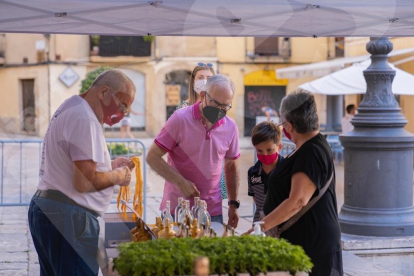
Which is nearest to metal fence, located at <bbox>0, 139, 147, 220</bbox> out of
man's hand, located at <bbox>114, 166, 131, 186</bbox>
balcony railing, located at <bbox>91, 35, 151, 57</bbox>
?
man's hand, located at <bbox>114, 166, 131, 186</bbox>

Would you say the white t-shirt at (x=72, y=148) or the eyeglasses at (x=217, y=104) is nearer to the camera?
the white t-shirt at (x=72, y=148)

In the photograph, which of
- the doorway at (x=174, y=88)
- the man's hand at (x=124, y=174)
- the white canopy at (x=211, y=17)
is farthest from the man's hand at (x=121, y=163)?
the doorway at (x=174, y=88)

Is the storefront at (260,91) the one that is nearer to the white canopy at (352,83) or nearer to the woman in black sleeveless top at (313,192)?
the white canopy at (352,83)

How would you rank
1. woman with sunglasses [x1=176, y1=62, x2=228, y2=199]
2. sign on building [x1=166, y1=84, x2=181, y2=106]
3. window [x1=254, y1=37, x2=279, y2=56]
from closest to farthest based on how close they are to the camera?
woman with sunglasses [x1=176, y1=62, x2=228, y2=199]
sign on building [x1=166, y1=84, x2=181, y2=106]
window [x1=254, y1=37, x2=279, y2=56]

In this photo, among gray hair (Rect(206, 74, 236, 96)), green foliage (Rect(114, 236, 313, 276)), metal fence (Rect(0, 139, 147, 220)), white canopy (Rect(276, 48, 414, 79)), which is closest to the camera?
green foliage (Rect(114, 236, 313, 276))

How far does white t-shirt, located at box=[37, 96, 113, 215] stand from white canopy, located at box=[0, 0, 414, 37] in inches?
40.8

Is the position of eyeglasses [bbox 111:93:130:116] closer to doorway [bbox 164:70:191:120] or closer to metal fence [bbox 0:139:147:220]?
metal fence [bbox 0:139:147:220]

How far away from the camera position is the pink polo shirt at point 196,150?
3977 mm

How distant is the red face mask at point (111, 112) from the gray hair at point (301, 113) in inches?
31.5

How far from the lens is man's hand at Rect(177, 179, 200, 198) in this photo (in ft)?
12.6

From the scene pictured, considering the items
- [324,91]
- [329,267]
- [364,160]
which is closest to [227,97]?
[329,267]

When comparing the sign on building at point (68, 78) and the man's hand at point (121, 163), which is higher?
the sign on building at point (68, 78)

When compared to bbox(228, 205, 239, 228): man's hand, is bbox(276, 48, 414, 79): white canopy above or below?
above

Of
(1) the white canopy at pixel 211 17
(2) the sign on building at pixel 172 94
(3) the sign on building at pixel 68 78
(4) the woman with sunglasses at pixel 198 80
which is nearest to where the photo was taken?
(1) the white canopy at pixel 211 17
